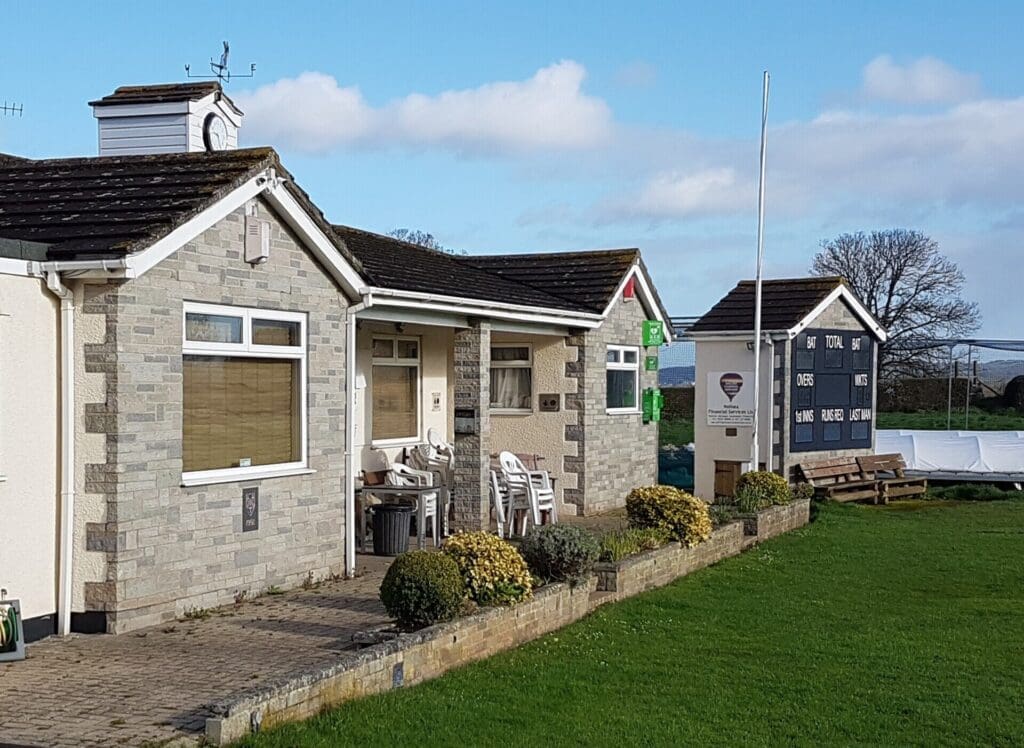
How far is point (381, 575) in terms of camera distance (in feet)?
42.2

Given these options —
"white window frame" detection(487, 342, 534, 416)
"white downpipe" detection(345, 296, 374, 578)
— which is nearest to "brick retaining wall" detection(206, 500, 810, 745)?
"white downpipe" detection(345, 296, 374, 578)

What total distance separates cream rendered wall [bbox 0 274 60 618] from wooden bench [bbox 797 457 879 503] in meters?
16.1

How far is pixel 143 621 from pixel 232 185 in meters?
3.70

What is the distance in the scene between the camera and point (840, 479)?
947 inches

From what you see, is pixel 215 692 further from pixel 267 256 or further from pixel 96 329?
pixel 267 256

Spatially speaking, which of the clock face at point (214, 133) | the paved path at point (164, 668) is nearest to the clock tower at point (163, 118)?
the clock face at point (214, 133)

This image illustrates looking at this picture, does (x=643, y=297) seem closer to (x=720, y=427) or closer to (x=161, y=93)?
(x=720, y=427)

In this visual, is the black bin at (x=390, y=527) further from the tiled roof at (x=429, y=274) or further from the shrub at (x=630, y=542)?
the tiled roof at (x=429, y=274)

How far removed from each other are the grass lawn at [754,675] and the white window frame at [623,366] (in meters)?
6.29

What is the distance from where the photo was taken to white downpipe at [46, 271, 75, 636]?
966 centimetres

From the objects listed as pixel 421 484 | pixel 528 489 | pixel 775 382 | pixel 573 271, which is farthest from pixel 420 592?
pixel 775 382

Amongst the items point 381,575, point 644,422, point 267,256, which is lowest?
point 381,575

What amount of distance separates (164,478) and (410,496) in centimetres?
559

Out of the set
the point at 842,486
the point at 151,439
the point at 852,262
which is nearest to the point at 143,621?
the point at 151,439
